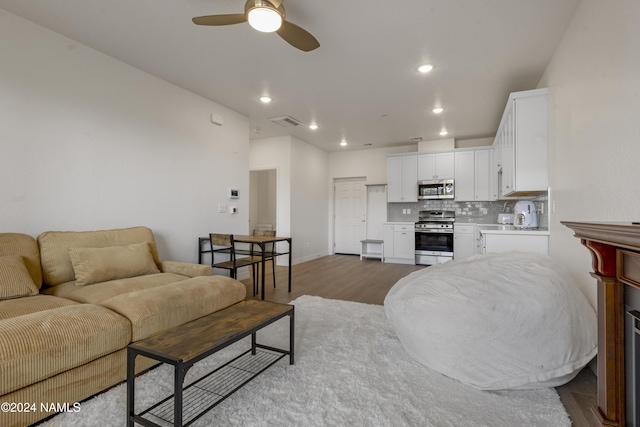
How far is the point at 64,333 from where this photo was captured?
160 cm

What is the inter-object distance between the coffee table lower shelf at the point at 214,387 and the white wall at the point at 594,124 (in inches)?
91.6

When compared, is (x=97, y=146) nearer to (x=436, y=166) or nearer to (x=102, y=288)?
(x=102, y=288)

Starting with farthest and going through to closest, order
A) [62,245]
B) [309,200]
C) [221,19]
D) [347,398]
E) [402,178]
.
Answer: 1. [309,200]
2. [402,178]
3. [62,245]
4. [221,19]
5. [347,398]

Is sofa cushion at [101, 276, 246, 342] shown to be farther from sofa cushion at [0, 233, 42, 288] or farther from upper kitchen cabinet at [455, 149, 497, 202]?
upper kitchen cabinet at [455, 149, 497, 202]

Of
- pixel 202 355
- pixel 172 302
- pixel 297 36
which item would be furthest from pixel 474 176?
pixel 202 355

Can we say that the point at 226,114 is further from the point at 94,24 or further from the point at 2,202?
the point at 2,202

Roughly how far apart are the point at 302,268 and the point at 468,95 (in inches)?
159

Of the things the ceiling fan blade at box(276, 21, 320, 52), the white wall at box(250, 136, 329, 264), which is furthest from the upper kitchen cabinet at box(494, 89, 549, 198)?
the white wall at box(250, 136, 329, 264)

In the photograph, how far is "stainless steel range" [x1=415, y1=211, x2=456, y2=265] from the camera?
6074 millimetres

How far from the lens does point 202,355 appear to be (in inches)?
55.2

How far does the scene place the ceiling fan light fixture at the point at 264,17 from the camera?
6.45 feet

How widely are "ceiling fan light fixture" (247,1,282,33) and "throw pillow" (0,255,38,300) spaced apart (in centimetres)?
239

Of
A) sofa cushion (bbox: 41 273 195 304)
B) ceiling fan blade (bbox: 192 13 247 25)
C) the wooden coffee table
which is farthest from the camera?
sofa cushion (bbox: 41 273 195 304)

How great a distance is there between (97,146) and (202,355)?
2.73 m
